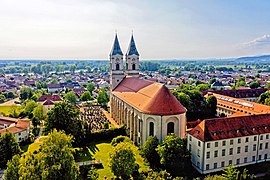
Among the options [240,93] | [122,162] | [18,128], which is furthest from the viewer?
[240,93]

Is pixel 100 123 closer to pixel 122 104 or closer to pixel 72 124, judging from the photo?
pixel 122 104

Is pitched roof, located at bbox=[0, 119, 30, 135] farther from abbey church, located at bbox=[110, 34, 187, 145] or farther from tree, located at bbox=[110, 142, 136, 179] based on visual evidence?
tree, located at bbox=[110, 142, 136, 179]

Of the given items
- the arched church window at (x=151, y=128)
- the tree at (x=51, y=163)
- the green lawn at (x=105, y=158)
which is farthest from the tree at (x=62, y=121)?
the tree at (x=51, y=163)

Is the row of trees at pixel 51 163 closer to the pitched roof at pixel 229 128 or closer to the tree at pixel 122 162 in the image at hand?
the tree at pixel 122 162

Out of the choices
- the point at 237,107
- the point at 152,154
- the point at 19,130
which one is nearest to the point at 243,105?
the point at 237,107

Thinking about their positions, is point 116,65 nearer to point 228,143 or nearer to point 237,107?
point 237,107
